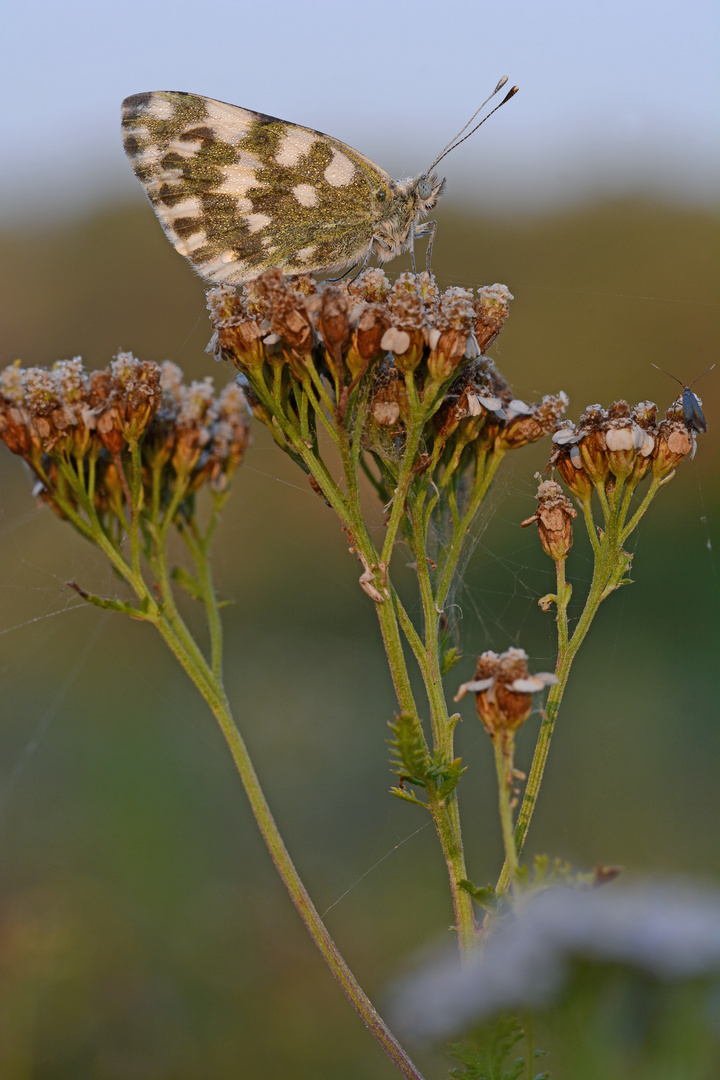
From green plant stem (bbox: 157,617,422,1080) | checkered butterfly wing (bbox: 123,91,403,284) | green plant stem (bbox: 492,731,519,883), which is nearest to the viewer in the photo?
green plant stem (bbox: 492,731,519,883)

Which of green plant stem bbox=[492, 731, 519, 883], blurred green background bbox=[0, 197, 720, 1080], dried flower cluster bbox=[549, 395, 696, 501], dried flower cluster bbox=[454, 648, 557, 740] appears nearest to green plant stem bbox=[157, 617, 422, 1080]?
green plant stem bbox=[492, 731, 519, 883]

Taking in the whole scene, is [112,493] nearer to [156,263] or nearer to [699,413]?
[699,413]

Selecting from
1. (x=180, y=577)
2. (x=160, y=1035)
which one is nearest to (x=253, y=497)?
(x=160, y=1035)

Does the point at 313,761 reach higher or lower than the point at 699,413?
lower

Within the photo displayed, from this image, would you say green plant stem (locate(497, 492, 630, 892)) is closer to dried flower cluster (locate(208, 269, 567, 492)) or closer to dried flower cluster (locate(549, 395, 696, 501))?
dried flower cluster (locate(549, 395, 696, 501))

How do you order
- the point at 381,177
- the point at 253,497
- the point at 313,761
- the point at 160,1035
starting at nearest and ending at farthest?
the point at 381,177 < the point at 160,1035 < the point at 313,761 < the point at 253,497

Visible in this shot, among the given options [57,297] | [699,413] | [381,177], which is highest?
[57,297]

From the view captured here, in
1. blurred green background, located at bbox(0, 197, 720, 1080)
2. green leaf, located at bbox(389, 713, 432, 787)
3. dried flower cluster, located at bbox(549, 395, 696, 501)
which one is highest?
dried flower cluster, located at bbox(549, 395, 696, 501)
